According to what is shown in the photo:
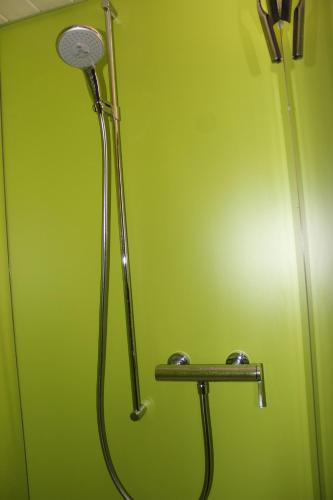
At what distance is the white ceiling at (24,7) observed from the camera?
0.94 metres

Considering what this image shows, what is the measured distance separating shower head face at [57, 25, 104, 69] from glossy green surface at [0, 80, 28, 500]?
481 millimetres

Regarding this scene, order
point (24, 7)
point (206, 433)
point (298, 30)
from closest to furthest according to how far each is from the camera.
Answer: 1. point (298, 30)
2. point (206, 433)
3. point (24, 7)

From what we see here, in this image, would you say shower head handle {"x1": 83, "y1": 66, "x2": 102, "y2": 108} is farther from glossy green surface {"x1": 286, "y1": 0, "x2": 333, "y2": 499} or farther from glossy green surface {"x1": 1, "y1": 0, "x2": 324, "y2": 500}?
glossy green surface {"x1": 286, "y1": 0, "x2": 333, "y2": 499}

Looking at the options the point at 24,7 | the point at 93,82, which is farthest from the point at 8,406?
the point at 24,7

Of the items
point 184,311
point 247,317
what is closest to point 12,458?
point 184,311

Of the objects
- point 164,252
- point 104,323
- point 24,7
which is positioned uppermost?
point 24,7

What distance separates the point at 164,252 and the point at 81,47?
0.53 m

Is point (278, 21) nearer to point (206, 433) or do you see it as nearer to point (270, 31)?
point (270, 31)

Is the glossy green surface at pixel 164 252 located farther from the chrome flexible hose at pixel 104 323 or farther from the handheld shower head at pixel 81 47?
the handheld shower head at pixel 81 47

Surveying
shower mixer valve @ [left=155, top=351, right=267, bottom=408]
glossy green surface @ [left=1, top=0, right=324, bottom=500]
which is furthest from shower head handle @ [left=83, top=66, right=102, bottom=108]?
shower mixer valve @ [left=155, top=351, right=267, bottom=408]

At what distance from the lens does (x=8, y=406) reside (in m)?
0.98

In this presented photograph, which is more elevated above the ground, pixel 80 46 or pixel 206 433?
pixel 80 46

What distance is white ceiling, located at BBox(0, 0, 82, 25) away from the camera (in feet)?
3.08

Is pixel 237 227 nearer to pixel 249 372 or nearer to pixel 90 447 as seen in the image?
pixel 249 372
